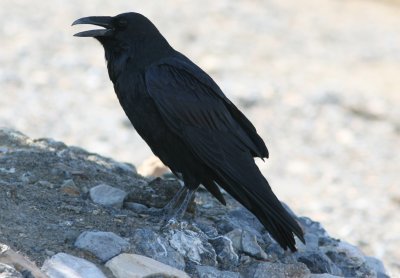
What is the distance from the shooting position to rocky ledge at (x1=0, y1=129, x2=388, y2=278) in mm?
5758

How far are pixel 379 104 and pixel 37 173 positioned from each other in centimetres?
947

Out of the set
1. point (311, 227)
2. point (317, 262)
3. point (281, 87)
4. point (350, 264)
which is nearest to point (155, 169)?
point (311, 227)

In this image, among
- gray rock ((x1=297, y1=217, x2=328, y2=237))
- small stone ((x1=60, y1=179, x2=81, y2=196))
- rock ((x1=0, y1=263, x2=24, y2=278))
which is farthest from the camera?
gray rock ((x1=297, y1=217, x2=328, y2=237))

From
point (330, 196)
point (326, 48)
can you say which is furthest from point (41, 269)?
point (326, 48)

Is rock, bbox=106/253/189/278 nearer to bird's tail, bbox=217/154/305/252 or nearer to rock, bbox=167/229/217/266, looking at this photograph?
rock, bbox=167/229/217/266

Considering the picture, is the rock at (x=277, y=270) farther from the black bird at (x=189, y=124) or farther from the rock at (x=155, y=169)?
the rock at (x=155, y=169)

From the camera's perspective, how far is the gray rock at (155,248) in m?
6.04

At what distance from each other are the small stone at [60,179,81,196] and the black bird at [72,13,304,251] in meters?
0.75

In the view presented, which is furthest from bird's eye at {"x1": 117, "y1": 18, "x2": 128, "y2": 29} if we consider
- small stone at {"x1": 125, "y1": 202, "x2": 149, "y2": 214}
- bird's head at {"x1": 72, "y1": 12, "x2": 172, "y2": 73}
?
small stone at {"x1": 125, "y1": 202, "x2": 149, "y2": 214}

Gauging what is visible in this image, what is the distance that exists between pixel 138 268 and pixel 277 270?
1018 millimetres

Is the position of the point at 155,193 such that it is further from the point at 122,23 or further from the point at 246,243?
the point at 122,23

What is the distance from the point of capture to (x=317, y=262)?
6703 mm

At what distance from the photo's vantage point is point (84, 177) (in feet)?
23.8

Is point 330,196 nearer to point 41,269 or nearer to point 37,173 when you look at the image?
point 37,173
